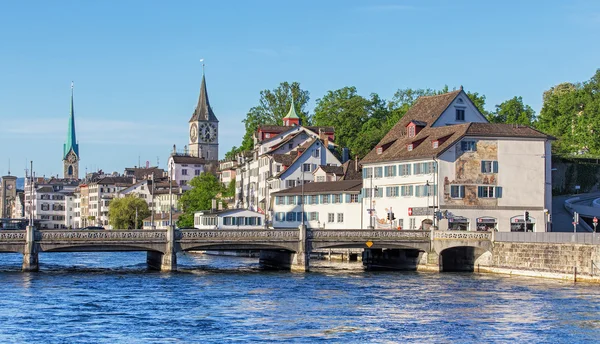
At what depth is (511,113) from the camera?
146m

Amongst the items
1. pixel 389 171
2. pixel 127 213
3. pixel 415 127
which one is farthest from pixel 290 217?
pixel 127 213

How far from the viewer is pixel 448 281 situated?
242 ft

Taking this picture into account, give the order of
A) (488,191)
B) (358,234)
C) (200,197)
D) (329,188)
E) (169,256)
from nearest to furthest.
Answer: (169,256) < (358,234) < (488,191) < (329,188) < (200,197)

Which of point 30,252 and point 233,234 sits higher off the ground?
point 233,234

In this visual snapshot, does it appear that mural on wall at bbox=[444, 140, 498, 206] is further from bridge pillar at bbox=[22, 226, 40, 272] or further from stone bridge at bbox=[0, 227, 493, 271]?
bridge pillar at bbox=[22, 226, 40, 272]

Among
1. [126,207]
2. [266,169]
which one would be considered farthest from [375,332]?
[126,207]

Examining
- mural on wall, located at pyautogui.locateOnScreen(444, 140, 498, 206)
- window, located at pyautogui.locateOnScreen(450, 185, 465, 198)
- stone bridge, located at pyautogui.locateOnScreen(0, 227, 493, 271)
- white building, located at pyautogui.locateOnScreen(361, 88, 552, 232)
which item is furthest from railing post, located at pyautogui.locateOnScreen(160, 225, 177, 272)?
window, located at pyautogui.locateOnScreen(450, 185, 465, 198)

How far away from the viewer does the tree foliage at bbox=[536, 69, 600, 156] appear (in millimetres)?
136250

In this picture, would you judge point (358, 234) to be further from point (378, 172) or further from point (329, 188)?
point (329, 188)

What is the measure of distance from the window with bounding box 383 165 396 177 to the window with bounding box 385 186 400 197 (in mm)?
1220

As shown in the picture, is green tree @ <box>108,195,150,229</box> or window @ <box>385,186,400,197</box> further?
green tree @ <box>108,195,150,229</box>

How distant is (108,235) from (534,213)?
37585 millimetres

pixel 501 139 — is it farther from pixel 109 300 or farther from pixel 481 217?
pixel 109 300

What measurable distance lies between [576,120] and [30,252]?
290ft
